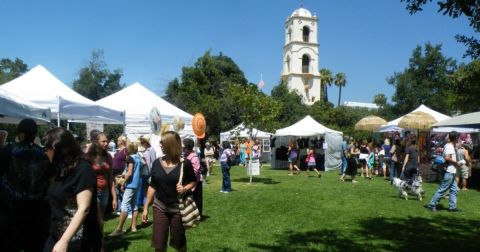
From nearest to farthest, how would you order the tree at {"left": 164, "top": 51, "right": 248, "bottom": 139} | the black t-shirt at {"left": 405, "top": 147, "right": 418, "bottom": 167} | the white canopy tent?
the white canopy tent → the black t-shirt at {"left": 405, "top": 147, "right": 418, "bottom": 167} → the tree at {"left": 164, "top": 51, "right": 248, "bottom": 139}

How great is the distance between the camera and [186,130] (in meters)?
20.7

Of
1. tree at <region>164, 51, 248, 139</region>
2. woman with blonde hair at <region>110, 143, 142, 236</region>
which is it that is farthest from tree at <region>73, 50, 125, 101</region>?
woman with blonde hair at <region>110, 143, 142, 236</region>

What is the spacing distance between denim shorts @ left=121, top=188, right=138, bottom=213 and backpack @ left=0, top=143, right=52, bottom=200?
11.0 ft

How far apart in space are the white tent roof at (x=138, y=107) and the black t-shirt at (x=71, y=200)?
39.4 ft

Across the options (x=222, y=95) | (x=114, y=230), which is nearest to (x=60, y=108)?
(x=114, y=230)

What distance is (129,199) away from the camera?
7.99 meters

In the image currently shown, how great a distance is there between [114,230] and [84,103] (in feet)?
15.8

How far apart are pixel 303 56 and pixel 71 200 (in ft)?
254

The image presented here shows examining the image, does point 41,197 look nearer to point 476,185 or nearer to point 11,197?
point 11,197

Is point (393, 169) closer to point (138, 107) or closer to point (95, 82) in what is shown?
point (138, 107)

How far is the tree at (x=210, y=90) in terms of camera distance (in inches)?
1804

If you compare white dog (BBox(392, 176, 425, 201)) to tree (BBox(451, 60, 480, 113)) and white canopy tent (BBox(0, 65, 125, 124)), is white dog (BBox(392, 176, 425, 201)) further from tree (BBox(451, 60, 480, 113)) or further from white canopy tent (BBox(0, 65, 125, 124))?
white canopy tent (BBox(0, 65, 125, 124))

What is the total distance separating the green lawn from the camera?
730cm

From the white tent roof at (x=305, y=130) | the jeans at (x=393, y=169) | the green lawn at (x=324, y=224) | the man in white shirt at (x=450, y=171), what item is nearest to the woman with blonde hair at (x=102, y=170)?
the green lawn at (x=324, y=224)
